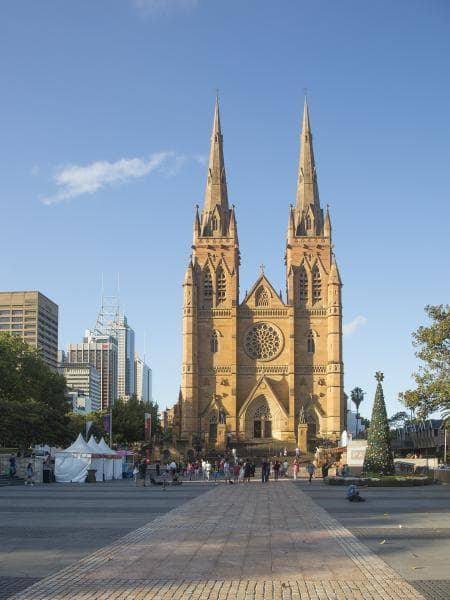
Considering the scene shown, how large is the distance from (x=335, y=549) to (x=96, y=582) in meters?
5.29

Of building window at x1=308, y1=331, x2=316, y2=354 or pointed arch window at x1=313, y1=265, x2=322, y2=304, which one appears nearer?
building window at x1=308, y1=331, x2=316, y2=354

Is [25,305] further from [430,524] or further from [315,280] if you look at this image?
[430,524]

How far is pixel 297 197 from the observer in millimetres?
102625

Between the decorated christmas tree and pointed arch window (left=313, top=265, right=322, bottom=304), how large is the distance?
2238 inches

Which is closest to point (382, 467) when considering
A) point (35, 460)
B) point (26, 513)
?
point (35, 460)

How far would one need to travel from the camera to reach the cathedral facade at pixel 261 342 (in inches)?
3708

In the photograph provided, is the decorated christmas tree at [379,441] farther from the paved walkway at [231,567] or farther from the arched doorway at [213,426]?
the arched doorway at [213,426]

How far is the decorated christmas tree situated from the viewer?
41.1 m

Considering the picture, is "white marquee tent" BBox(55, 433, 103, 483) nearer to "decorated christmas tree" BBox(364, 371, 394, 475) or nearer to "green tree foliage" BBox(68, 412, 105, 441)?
"decorated christmas tree" BBox(364, 371, 394, 475)

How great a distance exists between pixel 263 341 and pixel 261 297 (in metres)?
5.17

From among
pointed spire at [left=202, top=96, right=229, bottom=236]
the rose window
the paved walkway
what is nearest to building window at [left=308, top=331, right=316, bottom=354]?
the rose window

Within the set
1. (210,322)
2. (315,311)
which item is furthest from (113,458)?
(315,311)

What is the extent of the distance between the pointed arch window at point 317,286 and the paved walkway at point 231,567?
77498 millimetres

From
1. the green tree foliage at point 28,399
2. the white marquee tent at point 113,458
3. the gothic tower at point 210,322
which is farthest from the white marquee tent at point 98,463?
the gothic tower at point 210,322
